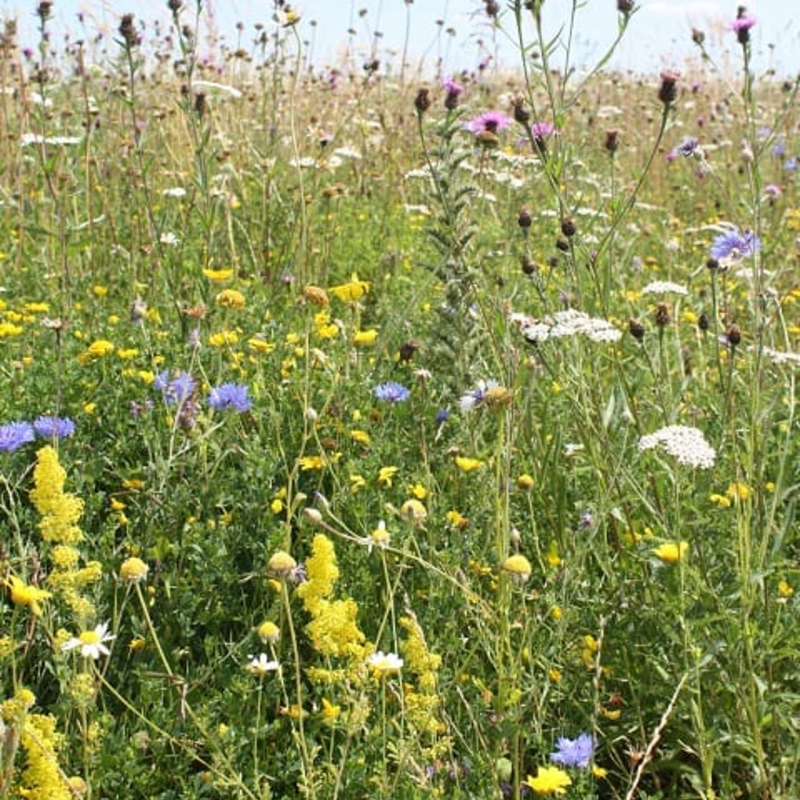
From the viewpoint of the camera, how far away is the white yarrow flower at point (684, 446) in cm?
151

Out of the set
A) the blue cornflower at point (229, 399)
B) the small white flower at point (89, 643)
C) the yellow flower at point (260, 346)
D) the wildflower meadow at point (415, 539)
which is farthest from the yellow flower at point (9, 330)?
the small white flower at point (89, 643)

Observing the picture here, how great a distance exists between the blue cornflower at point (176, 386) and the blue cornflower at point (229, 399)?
0.17ft

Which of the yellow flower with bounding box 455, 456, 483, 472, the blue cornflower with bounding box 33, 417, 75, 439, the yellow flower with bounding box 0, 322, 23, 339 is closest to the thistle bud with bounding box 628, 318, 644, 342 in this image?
the yellow flower with bounding box 455, 456, 483, 472

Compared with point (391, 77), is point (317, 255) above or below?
below

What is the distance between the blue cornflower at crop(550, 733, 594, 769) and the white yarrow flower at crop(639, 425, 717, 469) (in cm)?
42

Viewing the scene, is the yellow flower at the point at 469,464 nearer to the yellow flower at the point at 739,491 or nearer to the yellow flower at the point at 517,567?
the yellow flower at the point at 739,491

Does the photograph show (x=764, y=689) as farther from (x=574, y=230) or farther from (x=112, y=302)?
(x=112, y=302)

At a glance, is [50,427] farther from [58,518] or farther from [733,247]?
[733,247]

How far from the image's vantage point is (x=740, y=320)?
12.8 ft

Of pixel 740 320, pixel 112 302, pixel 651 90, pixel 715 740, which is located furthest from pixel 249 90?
pixel 715 740

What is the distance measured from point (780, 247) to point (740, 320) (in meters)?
1.04

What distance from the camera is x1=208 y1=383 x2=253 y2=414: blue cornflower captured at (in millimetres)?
2184

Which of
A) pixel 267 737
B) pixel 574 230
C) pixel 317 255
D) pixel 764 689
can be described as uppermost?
pixel 574 230

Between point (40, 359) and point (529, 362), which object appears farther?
point (40, 359)
